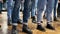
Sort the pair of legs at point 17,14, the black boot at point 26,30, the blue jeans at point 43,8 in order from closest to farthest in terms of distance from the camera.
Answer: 1. the pair of legs at point 17,14
2. the black boot at point 26,30
3. the blue jeans at point 43,8

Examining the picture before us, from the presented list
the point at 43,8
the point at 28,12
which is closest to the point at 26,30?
the point at 28,12

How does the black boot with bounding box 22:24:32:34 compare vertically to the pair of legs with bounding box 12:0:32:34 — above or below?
below

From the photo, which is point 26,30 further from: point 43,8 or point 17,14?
point 43,8

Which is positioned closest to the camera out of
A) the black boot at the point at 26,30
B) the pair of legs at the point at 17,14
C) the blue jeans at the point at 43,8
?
the pair of legs at the point at 17,14

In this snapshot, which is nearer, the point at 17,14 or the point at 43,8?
the point at 17,14

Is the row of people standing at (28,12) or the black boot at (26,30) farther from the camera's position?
the black boot at (26,30)

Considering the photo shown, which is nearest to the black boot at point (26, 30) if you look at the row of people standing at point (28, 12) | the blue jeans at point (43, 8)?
the row of people standing at point (28, 12)

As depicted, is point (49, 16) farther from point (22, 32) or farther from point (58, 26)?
point (22, 32)

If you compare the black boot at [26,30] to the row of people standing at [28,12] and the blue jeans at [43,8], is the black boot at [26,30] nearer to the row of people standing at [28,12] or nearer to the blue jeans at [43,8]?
the row of people standing at [28,12]

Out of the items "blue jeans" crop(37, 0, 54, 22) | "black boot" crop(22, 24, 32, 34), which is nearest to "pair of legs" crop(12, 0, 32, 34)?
"black boot" crop(22, 24, 32, 34)

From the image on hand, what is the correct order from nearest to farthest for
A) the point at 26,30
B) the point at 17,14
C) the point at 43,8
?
the point at 17,14
the point at 26,30
the point at 43,8

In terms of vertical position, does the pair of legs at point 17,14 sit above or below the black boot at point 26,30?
above

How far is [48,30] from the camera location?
8.17ft

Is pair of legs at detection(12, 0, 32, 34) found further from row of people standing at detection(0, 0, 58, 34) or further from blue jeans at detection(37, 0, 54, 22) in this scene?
blue jeans at detection(37, 0, 54, 22)
